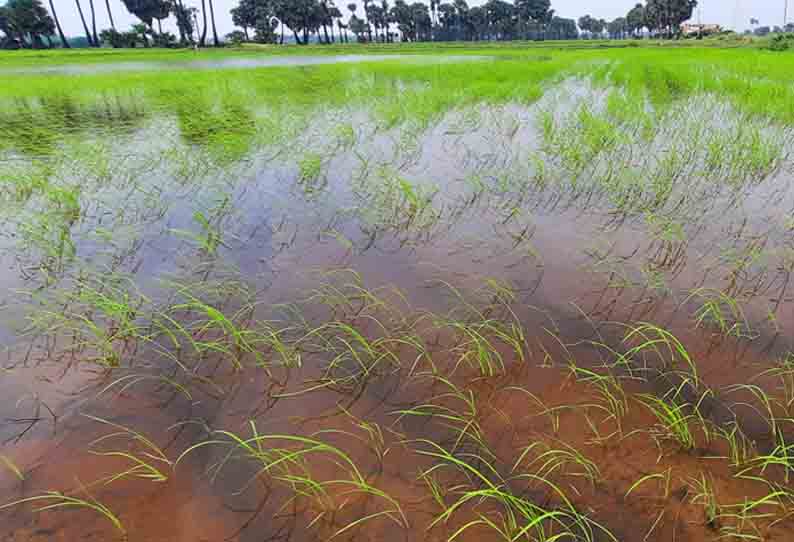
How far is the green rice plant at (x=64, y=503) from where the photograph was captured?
134cm

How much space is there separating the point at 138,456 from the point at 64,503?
0.24m

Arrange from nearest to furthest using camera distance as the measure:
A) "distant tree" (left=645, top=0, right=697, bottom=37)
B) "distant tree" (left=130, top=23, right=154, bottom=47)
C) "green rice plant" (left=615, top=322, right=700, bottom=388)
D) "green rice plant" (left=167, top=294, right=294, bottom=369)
A: "green rice plant" (left=615, top=322, right=700, bottom=388) < "green rice plant" (left=167, top=294, right=294, bottom=369) < "distant tree" (left=130, top=23, right=154, bottom=47) < "distant tree" (left=645, top=0, right=697, bottom=37)

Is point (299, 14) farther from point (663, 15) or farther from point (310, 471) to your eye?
point (310, 471)

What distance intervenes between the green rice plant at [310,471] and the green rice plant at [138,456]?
0.22ft

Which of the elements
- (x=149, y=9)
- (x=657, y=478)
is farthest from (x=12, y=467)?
(x=149, y=9)

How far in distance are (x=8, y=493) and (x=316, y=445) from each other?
1.03 meters

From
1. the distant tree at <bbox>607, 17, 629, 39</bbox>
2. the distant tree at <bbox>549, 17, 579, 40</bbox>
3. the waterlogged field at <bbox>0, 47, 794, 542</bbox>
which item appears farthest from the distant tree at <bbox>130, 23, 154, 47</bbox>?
the distant tree at <bbox>607, 17, 629, 39</bbox>

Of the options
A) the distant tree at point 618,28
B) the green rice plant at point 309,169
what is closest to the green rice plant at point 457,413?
the green rice plant at point 309,169

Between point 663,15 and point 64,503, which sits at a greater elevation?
point 663,15

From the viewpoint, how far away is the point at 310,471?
4.88 ft

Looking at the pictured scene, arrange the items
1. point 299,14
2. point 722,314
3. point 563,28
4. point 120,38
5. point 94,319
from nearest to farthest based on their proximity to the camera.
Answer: point 722,314, point 94,319, point 120,38, point 299,14, point 563,28

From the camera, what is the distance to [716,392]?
174 centimetres

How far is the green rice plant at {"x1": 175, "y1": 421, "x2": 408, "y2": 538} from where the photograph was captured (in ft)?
4.43

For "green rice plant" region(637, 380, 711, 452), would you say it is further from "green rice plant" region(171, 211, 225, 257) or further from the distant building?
the distant building
